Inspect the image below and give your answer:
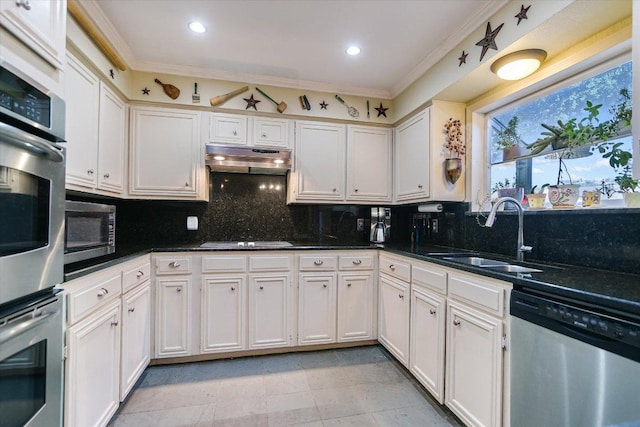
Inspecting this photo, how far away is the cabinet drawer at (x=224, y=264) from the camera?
229 centimetres

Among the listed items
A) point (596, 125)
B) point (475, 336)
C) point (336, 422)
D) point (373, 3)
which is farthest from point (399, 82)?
point (336, 422)

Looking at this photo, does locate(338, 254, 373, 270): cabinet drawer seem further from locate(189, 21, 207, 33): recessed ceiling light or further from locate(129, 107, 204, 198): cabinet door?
locate(189, 21, 207, 33): recessed ceiling light

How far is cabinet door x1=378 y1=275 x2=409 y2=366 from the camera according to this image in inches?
85.4

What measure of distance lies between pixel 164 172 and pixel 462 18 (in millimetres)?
2506

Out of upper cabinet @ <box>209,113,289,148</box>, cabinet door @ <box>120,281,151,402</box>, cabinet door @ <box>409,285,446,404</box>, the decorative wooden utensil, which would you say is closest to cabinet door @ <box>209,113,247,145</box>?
upper cabinet @ <box>209,113,289,148</box>

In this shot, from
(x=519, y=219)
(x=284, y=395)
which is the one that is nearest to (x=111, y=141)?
(x=284, y=395)

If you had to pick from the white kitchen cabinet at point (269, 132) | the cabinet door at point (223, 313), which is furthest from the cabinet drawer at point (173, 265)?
the white kitchen cabinet at point (269, 132)

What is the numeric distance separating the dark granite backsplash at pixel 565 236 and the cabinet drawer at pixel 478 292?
0.64 m

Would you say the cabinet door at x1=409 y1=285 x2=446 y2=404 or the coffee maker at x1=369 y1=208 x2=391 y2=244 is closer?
the cabinet door at x1=409 y1=285 x2=446 y2=404

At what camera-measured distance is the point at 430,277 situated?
6.16ft

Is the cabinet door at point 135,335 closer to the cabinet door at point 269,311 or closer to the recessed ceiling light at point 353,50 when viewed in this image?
the cabinet door at point 269,311

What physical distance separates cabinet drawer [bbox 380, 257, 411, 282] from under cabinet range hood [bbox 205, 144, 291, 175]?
1223 millimetres

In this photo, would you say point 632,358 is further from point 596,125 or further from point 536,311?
point 596,125

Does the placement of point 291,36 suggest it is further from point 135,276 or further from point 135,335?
point 135,335
